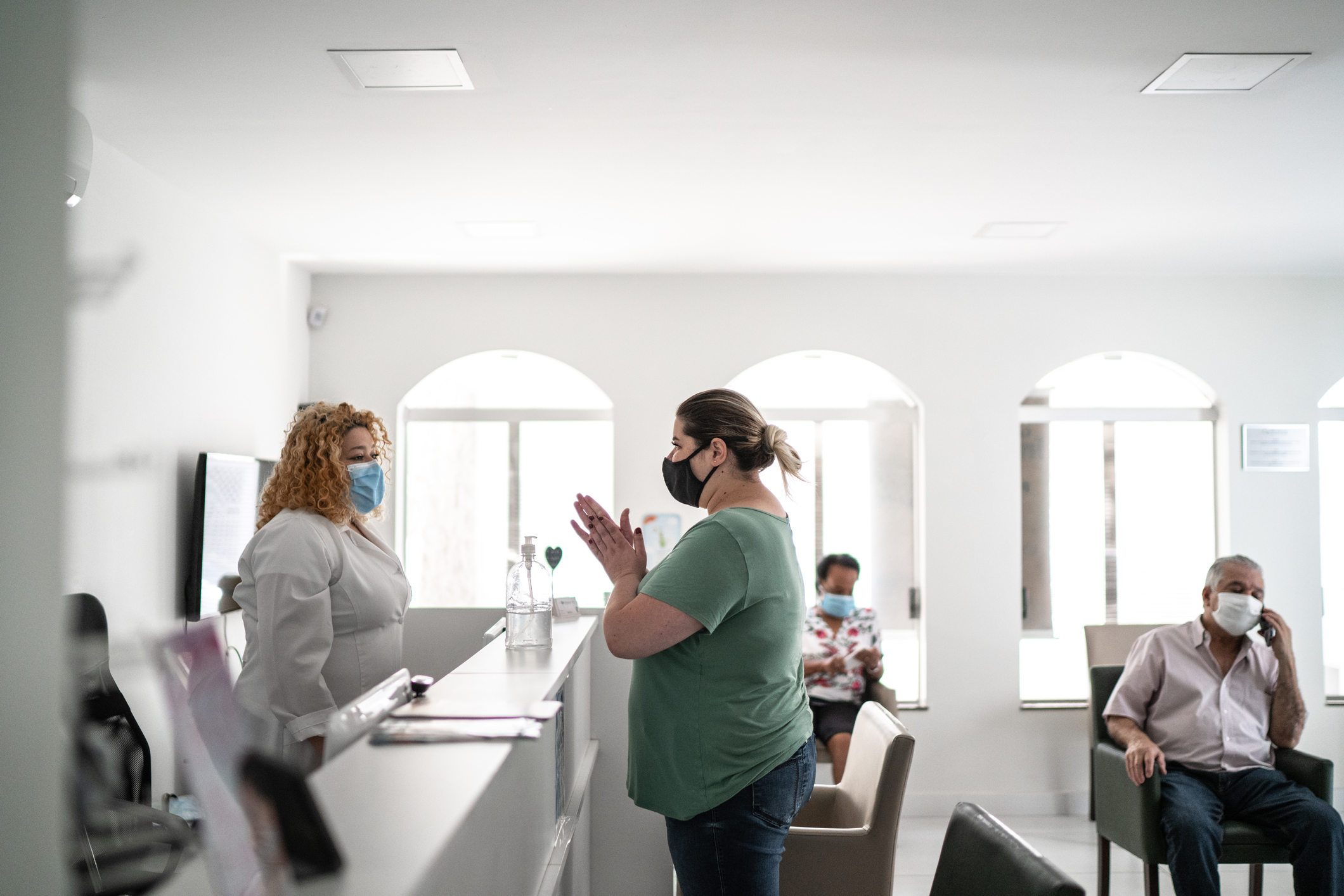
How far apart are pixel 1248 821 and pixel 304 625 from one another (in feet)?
9.64

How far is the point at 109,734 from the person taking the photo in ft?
8.61

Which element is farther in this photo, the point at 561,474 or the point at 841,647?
the point at 561,474

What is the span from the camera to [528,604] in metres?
2.27

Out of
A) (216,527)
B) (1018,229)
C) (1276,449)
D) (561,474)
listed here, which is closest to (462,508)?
(561,474)

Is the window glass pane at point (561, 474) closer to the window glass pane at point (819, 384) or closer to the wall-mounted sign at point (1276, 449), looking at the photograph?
the window glass pane at point (819, 384)

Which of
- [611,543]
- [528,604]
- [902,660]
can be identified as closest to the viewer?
[611,543]

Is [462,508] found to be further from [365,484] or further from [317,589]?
[317,589]

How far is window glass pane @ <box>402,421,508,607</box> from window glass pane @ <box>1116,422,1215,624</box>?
3287 millimetres

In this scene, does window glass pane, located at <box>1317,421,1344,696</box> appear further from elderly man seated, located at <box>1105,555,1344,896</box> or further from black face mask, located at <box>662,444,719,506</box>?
black face mask, located at <box>662,444,719,506</box>

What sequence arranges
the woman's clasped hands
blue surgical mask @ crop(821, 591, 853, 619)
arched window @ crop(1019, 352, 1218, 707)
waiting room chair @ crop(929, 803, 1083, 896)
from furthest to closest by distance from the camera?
arched window @ crop(1019, 352, 1218, 707)
blue surgical mask @ crop(821, 591, 853, 619)
the woman's clasped hands
waiting room chair @ crop(929, 803, 1083, 896)

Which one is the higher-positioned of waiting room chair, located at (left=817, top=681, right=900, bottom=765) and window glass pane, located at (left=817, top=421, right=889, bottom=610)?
window glass pane, located at (left=817, top=421, right=889, bottom=610)

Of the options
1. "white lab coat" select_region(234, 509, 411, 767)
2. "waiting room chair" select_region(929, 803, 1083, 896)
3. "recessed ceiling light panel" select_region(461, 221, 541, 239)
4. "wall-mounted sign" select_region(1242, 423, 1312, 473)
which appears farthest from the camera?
"wall-mounted sign" select_region(1242, 423, 1312, 473)

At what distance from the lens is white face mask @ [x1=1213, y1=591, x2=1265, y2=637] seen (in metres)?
3.03

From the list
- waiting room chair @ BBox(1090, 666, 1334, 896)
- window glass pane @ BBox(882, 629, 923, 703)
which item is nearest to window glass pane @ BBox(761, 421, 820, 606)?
window glass pane @ BBox(882, 629, 923, 703)
